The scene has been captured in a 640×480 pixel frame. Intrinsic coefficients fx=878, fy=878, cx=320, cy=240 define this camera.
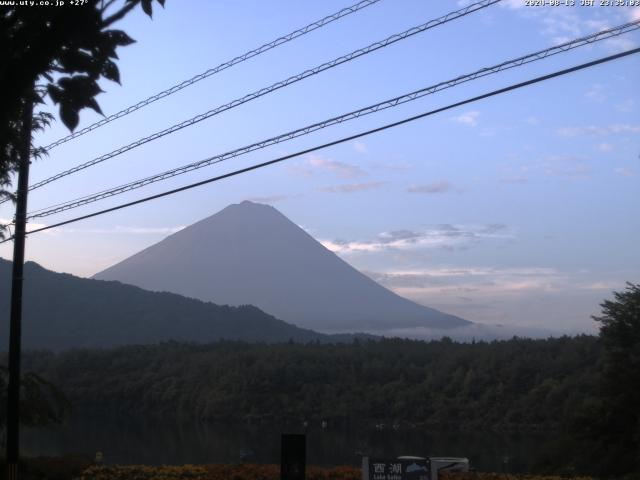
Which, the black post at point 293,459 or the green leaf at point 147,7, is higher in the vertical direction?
the green leaf at point 147,7

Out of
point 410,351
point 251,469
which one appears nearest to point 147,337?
point 410,351

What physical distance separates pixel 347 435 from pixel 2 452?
3077cm

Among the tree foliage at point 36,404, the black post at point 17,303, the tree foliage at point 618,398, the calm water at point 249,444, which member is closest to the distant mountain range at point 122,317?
the calm water at point 249,444

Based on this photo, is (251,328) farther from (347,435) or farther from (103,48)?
(103,48)

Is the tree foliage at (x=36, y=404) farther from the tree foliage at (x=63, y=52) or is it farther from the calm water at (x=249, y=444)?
the tree foliage at (x=63, y=52)

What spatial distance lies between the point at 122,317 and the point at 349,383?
78692 mm

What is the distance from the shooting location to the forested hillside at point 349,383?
57.0m

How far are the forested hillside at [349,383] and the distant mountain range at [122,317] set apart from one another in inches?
2069

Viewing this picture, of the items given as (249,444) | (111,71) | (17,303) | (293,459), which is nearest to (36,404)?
(17,303)

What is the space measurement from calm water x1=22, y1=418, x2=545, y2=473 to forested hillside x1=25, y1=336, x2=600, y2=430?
5.84m

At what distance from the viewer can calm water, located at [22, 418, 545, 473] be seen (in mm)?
30344

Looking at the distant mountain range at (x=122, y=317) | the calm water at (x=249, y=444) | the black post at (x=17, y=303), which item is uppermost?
the distant mountain range at (x=122, y=317)

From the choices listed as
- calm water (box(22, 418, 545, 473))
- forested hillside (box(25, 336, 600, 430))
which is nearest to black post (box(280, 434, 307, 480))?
calm water (box(22, 418, 545, 473))

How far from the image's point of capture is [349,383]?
226 ft
